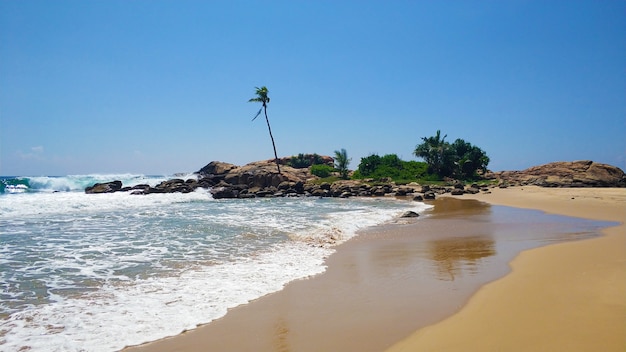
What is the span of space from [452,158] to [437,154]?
207cm

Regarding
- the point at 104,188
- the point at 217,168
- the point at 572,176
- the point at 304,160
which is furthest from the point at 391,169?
the point at 104,188

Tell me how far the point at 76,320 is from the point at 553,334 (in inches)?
260

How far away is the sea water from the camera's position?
5344 mm

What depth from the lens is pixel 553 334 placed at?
4523mm

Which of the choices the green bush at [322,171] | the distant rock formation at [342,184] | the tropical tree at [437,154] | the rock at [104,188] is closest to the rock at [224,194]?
the distant rock formation at [342,184]

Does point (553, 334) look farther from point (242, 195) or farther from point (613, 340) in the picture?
point (242, 195)

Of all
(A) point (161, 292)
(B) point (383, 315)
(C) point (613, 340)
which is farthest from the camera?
(A) point (161, 292)

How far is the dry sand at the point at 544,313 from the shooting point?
4352mm

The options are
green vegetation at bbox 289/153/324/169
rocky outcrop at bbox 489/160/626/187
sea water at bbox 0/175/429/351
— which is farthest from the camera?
green vegetation at bbox 289/153/324/169

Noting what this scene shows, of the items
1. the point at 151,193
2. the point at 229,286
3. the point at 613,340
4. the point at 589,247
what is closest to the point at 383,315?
the point at 613,340

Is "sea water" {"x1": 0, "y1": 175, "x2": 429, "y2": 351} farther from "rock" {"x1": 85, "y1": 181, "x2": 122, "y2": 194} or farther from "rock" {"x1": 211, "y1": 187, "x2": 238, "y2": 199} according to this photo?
"rock" {"x1": 85, "y1": 181, "x2": 122, "y2": 194}

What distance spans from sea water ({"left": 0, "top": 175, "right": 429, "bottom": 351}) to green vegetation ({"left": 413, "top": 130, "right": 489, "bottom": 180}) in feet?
125

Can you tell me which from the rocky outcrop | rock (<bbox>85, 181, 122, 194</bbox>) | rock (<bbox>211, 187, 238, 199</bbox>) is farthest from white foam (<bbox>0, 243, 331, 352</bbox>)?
the rocky outcrop

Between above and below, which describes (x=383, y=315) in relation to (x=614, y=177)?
below
